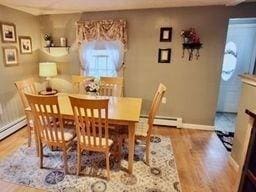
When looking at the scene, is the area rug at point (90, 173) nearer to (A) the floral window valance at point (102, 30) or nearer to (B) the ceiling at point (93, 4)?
(A) the floral window valance at point (102, 30)

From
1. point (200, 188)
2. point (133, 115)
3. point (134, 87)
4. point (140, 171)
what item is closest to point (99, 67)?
point (134, 87)

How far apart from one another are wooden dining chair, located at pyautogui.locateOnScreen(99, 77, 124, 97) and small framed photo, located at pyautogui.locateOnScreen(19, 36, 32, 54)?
5.68 feet

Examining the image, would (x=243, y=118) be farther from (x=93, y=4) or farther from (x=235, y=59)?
(x=93, y=4)

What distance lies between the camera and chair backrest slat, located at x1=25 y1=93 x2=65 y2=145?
1994mm

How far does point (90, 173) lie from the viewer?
92.3 inches

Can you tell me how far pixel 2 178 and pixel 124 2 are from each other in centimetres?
304

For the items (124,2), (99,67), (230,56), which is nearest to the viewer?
(124,2)

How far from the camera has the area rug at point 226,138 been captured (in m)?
3.19

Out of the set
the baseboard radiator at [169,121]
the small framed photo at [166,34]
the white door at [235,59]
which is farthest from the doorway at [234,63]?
the small framed photo at [166,34]

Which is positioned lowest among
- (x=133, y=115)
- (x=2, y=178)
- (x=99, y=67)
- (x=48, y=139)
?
(x=2, y=178)

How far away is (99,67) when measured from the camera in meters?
3.99

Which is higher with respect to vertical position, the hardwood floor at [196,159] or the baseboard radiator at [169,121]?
the baseboard radiator at [169,121]

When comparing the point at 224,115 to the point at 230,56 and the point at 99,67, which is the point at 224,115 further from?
the point at 99,67

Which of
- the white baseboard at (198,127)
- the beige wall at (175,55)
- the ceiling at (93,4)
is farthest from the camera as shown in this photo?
the white baseboard at (198,127)
